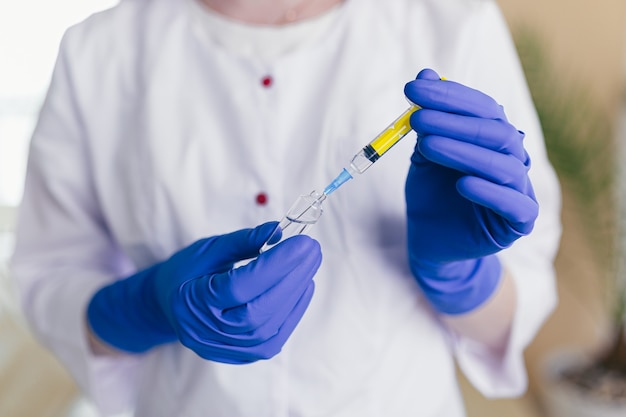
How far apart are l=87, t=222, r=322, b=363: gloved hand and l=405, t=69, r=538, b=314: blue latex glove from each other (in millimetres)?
146

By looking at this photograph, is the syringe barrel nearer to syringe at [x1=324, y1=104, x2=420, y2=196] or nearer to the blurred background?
syringe at [x1=324, y1=104, x2=420, y2=196]

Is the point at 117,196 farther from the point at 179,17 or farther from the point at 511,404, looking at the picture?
the point at 511,404

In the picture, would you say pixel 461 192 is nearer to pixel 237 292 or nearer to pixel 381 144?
pixel 381 144

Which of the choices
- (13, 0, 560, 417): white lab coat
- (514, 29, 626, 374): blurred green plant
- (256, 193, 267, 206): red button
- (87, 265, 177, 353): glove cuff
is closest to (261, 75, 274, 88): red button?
(13, 0, 560, 417): white lab coat

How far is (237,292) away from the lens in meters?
0.71

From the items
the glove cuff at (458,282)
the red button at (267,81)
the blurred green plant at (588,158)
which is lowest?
the blurred green plant at (588,158)

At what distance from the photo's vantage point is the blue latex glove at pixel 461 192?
678 mm

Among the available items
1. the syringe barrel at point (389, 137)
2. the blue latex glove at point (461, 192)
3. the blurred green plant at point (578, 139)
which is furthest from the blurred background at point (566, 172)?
the syringe barrel at point (389, 137)

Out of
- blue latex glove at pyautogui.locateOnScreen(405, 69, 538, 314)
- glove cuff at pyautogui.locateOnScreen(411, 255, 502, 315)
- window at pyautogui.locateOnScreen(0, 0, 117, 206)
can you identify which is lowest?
glove cuff at pyautogui.locateOnScreen(411, 255, 502, 315)

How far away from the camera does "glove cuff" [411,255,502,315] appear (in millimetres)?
838

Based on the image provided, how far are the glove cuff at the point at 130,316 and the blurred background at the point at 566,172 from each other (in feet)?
3.86

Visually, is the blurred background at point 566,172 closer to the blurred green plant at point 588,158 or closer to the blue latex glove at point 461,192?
the blurred green plant at point 588,158

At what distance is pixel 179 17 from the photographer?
937mm

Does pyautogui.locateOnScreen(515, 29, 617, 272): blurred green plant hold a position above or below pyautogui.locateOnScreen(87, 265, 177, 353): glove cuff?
below
